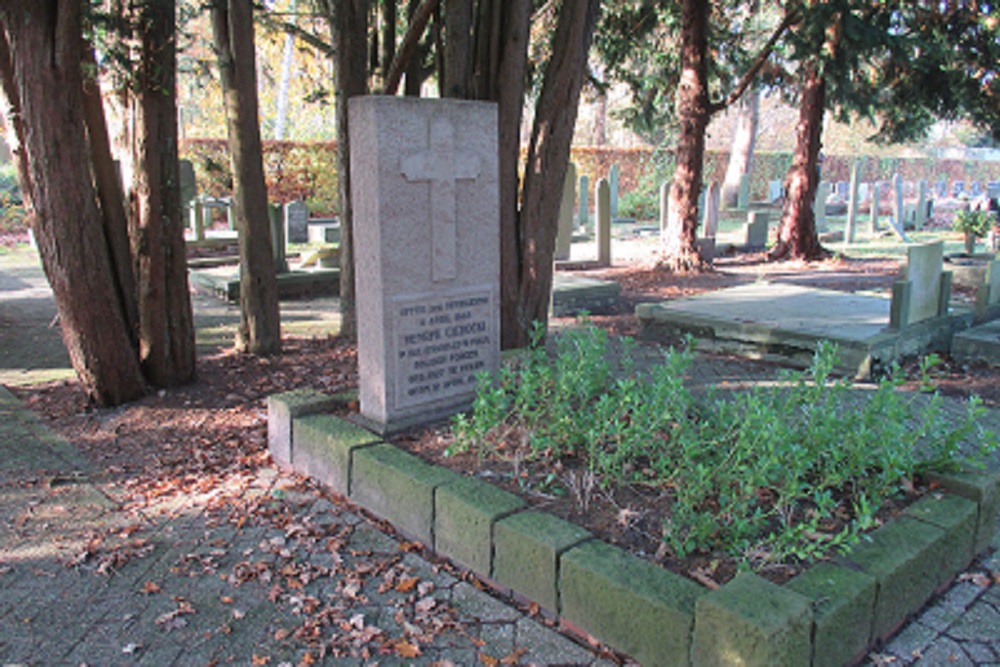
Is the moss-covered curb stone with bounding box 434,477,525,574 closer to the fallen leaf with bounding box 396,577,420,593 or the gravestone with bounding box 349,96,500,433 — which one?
the fallen leaf with bounding box 396,577,420,593

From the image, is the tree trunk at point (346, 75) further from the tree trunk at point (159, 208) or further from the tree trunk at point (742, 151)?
the tree trunk at point (742, 151)

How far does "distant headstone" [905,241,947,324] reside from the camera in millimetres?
7344

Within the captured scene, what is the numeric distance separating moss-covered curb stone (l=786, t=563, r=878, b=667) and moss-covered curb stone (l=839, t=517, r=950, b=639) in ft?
0.28

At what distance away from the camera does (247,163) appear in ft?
23.3

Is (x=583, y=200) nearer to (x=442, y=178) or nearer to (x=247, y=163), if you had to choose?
(x=247, y=163)

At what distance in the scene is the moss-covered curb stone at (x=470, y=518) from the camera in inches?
139

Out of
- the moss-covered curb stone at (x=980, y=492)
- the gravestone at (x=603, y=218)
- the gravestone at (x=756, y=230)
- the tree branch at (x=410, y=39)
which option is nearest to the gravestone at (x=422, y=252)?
the tree branch at (x=410, y=39)

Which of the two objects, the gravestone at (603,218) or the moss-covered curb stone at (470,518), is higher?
the gravestone at (603,218)

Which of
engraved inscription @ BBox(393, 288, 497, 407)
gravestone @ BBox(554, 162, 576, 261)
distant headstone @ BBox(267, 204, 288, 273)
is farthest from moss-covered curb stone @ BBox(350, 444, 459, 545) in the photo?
gravestone @ BBox(554, 162, 576, 261)

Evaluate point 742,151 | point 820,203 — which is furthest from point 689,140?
point 742,151

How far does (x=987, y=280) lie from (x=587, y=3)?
5.31m

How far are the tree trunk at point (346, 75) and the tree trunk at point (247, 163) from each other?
2.77 feet

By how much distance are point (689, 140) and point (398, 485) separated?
1097 centimetres

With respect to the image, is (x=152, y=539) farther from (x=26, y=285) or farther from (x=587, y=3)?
(x=26, y=285)
